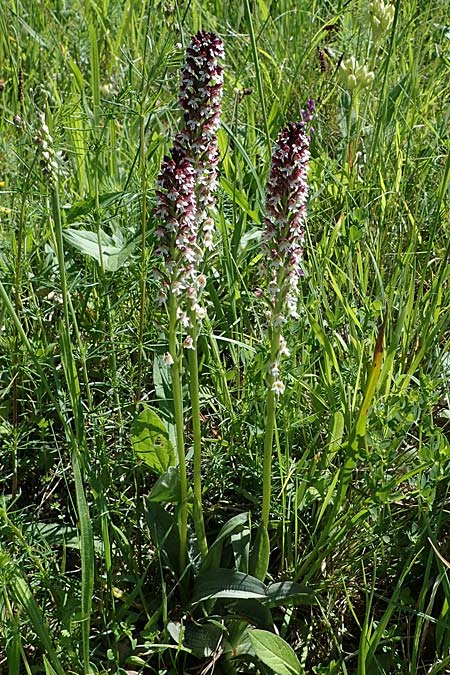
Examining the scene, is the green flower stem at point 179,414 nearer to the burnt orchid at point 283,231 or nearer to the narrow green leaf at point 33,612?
the burnt orchid at point 283,231

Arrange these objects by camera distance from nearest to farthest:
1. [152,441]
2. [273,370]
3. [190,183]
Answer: [190,183] → [273,370] → [152,441]

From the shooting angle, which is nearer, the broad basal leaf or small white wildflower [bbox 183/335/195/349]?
small white wildflower [bbox 183/335/195/349]

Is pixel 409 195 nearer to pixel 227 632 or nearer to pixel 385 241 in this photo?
pixel 385 241

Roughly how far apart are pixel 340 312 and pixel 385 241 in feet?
1.68

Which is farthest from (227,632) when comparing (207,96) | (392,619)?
(207,96)

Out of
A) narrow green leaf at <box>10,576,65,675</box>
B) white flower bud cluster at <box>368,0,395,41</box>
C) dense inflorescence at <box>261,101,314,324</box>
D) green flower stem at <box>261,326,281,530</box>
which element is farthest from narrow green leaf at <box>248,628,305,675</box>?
white flower bud cluster at <box>368,0,395,41</box>

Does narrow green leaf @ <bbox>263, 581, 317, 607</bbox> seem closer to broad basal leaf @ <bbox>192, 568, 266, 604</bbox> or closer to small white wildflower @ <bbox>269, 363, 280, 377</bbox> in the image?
broad basal leaf @ <bbox>192, 568, 266, 604</bbox>

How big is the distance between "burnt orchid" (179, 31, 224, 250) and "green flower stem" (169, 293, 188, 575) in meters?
0.23

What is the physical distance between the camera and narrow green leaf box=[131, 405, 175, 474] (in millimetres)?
1972

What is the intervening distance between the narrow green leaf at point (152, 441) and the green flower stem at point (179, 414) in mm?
162

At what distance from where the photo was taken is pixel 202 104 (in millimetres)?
1562

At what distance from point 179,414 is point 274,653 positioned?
575 mm

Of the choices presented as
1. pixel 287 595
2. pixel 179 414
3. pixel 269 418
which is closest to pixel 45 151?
pixel 179 414

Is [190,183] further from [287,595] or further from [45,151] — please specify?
[287,595]
